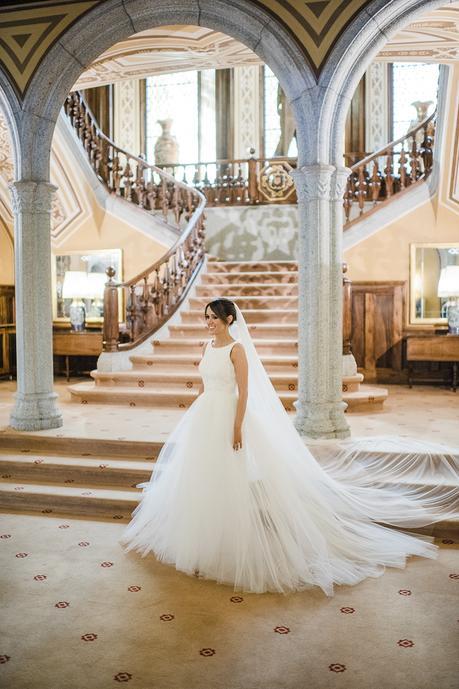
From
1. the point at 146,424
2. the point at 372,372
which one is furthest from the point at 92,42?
the point at 372,372

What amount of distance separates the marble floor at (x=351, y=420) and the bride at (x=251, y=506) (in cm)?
131

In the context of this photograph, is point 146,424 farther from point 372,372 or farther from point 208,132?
point 208,132

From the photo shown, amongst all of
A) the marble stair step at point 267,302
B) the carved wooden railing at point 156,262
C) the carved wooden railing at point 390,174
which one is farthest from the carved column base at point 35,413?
the carved wooden railing at point 390,174

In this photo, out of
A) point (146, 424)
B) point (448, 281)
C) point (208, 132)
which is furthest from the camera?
point (208, 132)

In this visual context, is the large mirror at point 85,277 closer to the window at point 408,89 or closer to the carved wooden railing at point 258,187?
the carved wooden railing at point 258,187

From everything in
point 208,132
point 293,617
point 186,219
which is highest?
point 208,132

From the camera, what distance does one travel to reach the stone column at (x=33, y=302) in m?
6.27

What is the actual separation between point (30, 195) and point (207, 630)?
449 centimetres

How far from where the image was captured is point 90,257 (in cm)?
1107

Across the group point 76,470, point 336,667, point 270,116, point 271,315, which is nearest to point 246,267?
point 271,315

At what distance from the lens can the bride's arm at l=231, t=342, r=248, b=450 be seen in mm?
3947

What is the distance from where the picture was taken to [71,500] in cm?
508

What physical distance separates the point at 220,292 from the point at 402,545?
6056mm

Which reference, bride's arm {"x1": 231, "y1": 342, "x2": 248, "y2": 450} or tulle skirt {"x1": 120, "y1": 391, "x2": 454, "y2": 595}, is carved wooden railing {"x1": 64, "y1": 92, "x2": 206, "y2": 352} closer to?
tulle skirt {"x1": 120, "y1": 391, "x2": 454, "y2": 595}
